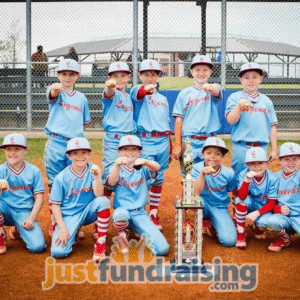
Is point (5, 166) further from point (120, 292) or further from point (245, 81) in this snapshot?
point (245, 81)

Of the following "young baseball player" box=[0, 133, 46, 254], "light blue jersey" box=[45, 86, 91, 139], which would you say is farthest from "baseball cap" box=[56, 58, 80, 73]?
"young baseball player" box=[0, 133, 46, 254]

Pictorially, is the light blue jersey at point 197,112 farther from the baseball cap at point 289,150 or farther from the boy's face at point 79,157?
the boy's face at point 79,157

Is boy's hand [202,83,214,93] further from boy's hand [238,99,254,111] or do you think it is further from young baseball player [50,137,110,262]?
young baseball player [50,137,110,262]

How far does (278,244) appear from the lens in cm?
414

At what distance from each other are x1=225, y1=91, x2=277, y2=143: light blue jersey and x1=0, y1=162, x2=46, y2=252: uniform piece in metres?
2.36

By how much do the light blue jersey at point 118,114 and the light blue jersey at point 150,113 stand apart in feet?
0.40

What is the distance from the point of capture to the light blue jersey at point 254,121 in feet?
15.3

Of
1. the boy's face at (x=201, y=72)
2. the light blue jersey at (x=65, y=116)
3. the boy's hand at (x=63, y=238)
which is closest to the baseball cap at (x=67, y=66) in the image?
the light blue jersey at (x=65, y=116)

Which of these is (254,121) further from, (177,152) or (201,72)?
(177,152)

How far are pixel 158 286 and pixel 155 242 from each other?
66 cm

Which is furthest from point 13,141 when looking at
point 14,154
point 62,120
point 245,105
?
point 245,105

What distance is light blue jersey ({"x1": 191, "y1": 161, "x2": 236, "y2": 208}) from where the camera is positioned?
4.43 metres

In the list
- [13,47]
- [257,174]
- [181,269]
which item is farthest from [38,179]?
[13,47]

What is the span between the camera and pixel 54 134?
15.3 ft
